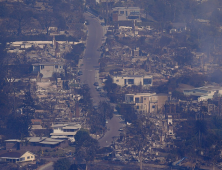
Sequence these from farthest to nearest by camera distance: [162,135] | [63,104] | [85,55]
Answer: [85,55] < [63,104] < [162,135]

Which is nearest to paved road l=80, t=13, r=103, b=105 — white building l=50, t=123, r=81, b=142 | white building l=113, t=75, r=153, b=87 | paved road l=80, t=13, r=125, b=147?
paved road l=80, t=13, r=125, b=147

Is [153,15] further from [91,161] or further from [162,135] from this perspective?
[91,161]

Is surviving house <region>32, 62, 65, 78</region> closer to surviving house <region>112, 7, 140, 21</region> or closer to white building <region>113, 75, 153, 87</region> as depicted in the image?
white building <region>113, 75, 153, 87</region>

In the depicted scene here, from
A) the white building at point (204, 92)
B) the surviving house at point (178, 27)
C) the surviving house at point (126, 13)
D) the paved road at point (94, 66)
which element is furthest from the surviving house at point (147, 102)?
the surviving house at point (126, 13)

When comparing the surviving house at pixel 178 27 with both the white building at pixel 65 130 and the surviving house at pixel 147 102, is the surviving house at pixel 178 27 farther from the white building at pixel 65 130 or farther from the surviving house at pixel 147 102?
the white building at pixel 65 130

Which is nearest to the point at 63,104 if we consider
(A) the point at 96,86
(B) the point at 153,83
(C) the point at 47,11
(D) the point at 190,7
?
(A) the point at 96,86

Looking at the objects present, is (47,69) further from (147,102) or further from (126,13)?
(126,13)
